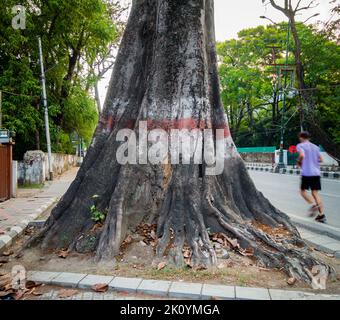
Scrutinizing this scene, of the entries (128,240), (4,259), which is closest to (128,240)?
(128,240)

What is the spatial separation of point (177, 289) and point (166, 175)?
6.82ft

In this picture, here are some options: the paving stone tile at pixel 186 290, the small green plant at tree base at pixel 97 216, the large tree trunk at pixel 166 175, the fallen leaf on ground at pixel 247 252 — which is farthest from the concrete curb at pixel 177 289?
the small green plant at tree base at pixel 97 216

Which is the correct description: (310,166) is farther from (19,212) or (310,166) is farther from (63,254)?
(19,212)

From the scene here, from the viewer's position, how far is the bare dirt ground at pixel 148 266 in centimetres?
405

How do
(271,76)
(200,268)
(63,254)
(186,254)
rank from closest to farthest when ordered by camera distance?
(200,268)
(186,254)
(63,254)
(271,76)

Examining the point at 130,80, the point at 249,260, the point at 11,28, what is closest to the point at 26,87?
the point at 11,28

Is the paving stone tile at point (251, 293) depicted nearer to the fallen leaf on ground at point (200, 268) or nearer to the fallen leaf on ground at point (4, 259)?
the fallen leaf on ground at point (200, 268)

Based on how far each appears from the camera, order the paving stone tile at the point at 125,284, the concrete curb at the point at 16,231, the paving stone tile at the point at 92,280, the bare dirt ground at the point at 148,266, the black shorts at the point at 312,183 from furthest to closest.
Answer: the black shorts at the point at 312,183, the concrete curb at the point at 16,231, the bare dirt ground at the point at 148,266, the paving stone tile at the point at 92,280, the paving stone tile at the point at 125,284

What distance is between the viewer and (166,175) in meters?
5.45

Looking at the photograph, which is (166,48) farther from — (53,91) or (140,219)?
(53,91)

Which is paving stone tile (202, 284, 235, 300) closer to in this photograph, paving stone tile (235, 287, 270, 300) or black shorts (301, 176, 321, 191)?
paving stone tile (235, 287, 270, 300)

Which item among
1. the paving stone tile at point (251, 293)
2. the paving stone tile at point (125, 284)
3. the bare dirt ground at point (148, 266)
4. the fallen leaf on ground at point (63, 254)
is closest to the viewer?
the paving stone tile at point (251, 293)

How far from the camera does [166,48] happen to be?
18.7ft

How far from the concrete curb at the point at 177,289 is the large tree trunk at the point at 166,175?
0.62 metres
